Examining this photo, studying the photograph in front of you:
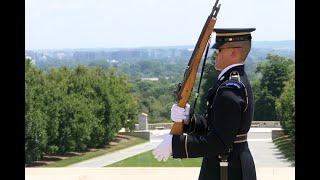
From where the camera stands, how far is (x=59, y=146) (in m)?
24.8

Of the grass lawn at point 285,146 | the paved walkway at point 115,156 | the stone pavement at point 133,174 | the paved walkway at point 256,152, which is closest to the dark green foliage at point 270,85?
the paved walkway at point 256,152

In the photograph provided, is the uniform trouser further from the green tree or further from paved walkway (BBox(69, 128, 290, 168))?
the green tree

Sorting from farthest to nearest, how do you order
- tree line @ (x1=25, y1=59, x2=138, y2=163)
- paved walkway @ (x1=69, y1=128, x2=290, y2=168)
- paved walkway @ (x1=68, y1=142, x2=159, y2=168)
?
1. paved walkway @ (x1=68, y1=142, x2=159, y2=168)
2. paved walkway @ (x1=69, y1=128, x2=290, y2=168)
3. tree line @ (x1=25, y1=59, x2=138, y2=163)

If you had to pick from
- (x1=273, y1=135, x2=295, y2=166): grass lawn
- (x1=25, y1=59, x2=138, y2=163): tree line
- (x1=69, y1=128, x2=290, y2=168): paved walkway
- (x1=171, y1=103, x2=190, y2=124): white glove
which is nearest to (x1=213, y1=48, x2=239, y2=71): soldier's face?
(x1=171, y1=103, x2=190, y2=124): white glove

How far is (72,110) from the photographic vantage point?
25000 millimetres

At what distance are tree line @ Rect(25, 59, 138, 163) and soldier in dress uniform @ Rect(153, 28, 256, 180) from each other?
18.5 metres

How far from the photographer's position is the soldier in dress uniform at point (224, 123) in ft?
9.95

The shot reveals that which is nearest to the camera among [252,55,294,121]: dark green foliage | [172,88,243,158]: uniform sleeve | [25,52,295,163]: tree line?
[172,88,243,158]: uniform sleeve

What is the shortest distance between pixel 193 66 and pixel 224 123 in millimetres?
314

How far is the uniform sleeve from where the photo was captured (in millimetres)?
3020

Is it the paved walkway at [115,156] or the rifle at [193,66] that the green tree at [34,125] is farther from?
the rifle at [193,66]

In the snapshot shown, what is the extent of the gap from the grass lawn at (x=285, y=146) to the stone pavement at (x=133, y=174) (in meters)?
16.3
